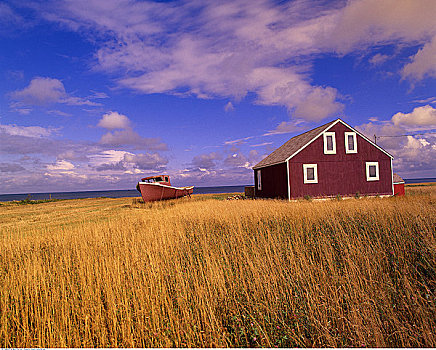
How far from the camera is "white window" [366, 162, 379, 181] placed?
23812mm

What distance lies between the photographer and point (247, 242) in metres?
7.03

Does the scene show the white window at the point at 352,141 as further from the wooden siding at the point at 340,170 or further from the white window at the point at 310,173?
the white window at the point at 310,173

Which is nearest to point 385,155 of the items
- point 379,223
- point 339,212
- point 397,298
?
point 339,212

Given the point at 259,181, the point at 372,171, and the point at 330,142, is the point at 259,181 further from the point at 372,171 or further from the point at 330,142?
the point at 372,171

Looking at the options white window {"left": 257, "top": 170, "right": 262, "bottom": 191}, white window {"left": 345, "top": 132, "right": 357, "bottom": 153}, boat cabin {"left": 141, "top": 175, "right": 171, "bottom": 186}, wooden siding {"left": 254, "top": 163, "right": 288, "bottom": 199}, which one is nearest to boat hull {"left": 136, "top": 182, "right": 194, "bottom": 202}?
boat cabin {"left": 141, "top": 175, "right": 171, "bottom": 186}

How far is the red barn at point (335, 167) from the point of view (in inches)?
889

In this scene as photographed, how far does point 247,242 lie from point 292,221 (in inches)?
114

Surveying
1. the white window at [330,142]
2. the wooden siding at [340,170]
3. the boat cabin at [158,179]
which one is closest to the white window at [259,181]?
the wooden siding at [340,170]

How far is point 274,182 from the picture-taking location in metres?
25.2

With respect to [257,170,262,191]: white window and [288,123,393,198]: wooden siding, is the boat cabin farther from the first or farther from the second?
[288,123,393,198]: wooden siding

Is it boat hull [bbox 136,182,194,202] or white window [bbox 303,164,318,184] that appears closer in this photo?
white window [bbox 303,164,318,184]

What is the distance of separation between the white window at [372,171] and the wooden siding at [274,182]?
26.9 ft

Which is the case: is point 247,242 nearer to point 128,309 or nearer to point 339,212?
point 128,309

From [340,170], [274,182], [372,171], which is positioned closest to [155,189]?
[274,182]
